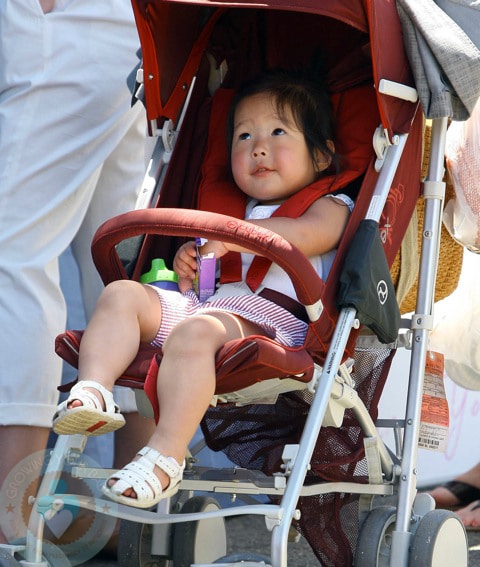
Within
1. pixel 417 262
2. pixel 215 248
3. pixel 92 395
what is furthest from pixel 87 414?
pixel 417 262

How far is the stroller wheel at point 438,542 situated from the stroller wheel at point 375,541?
0.12 meters

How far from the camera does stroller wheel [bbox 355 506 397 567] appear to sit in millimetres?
2789

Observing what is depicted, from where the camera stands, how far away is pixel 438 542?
2.68 metres

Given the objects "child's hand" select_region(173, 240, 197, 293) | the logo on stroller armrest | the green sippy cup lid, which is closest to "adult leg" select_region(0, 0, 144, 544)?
the green sippy cup lid

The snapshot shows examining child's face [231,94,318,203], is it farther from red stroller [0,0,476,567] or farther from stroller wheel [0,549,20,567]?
stroller wheel [0,549,20,567]

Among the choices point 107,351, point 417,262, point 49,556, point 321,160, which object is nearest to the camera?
point 107,351

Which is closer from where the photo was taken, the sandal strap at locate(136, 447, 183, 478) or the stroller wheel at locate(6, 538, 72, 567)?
the sandal strap at locate(136, 447, 183, 478)

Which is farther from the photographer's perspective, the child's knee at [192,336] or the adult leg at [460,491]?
the adult leg at [460,491]

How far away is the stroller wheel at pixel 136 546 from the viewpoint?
2992 mm

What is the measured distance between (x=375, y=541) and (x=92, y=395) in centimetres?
86

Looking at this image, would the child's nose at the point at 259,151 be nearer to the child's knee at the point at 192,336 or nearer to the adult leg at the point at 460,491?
the child's knee at the point at 192,336

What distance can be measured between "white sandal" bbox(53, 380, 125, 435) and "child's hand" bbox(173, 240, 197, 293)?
51 centimetres

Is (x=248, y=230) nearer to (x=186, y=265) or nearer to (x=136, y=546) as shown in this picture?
(x=186, y=265)

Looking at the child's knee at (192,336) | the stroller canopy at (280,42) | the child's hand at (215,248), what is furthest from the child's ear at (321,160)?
the child's knee at (192,336)
